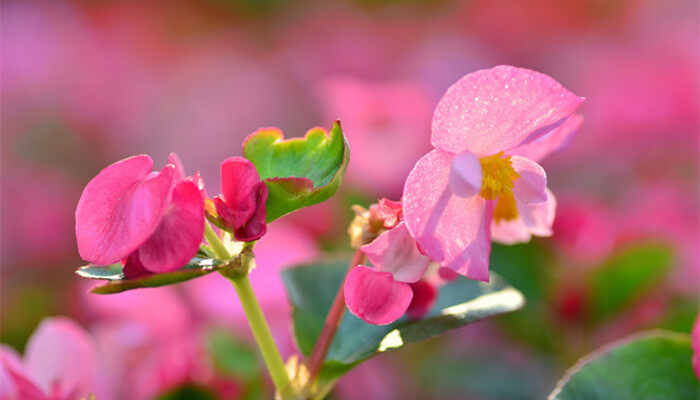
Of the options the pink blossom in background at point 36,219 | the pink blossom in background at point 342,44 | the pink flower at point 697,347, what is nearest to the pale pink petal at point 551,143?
the pink flower at point 697,347

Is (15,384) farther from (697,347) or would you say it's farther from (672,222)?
(672,222)

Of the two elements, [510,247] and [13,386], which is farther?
[510,247]

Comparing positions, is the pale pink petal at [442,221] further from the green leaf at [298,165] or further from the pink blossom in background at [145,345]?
the pink blossom in background at [145,345]

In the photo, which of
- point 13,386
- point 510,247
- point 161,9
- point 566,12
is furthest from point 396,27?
point 13,386

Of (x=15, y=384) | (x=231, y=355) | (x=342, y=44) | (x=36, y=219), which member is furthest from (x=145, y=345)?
(x=342, y=44)

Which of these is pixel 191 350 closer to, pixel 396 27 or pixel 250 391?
pixel 250 391

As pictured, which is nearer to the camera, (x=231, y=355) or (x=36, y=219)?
(x=231, y=355)

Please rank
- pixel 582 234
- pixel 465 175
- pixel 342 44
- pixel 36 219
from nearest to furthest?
pixel 465 175 < pixel 582 234 < pixel 36 219 < pixel 342 44
